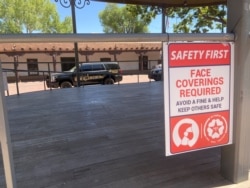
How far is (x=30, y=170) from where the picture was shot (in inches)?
86.6

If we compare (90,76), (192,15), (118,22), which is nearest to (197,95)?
(192,15)

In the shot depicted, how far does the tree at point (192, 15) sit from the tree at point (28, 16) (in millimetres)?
22143

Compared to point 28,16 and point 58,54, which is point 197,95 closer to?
point 58,54

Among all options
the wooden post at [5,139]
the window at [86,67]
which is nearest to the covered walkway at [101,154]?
the wooden post at [5,139]

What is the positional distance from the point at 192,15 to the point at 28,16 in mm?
24594

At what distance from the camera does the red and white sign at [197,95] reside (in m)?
1.61

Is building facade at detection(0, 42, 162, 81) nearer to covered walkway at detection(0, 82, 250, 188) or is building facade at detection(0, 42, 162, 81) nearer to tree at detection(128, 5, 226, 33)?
tree at detection(128, 5, 226, 33)

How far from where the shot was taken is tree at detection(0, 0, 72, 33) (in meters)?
28.3

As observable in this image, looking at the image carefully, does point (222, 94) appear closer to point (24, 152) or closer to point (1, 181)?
point (1, 181)

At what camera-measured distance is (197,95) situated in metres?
1.68

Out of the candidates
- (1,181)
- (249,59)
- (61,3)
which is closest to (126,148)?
(1,181)

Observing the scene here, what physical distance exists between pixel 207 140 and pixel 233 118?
24 cm

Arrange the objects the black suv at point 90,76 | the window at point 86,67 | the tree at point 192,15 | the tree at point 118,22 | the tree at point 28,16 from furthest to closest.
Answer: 1. the tree at point 118,22
2. the tree at point 28,16
3. the window at point 86,67
4. the black suv at point 90,76
5. the tree at point 192,15

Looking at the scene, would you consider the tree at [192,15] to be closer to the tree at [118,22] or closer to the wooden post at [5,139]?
the wooden post at [5,139]
